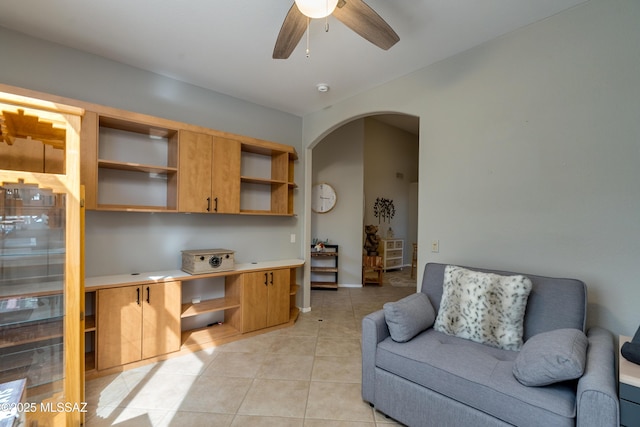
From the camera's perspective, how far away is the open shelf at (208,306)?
9.25 ft

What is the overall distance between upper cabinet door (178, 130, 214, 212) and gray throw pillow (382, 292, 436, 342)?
2.11 m

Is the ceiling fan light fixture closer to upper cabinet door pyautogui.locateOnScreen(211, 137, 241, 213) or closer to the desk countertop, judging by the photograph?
upper cabinet door pyautogui.locateOnScreen(211, 137, 241, 213)

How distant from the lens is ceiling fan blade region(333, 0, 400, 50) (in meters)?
1.48

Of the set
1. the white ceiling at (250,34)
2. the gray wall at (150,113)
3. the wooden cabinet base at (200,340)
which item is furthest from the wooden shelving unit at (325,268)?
the white ceiling at (250,34)

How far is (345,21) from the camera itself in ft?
5.19

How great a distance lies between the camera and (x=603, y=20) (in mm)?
1803

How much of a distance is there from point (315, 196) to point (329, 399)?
4014 mm

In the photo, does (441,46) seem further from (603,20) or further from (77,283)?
(77,283)

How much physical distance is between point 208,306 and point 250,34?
104 inches

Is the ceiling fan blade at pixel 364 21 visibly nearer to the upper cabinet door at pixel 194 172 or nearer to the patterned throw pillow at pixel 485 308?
the patterned throw pillow at pixel 485 308

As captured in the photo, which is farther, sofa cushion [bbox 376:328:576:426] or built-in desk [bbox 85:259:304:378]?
built-in desk [bbox 85:259:304:378]

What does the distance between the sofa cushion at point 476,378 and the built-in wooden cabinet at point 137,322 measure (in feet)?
6.47

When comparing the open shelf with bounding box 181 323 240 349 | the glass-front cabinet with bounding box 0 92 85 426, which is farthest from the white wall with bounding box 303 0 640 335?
the glass-front cabinet with bounding box 0 92 85 426

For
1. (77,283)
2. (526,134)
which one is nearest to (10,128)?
(77,283)
